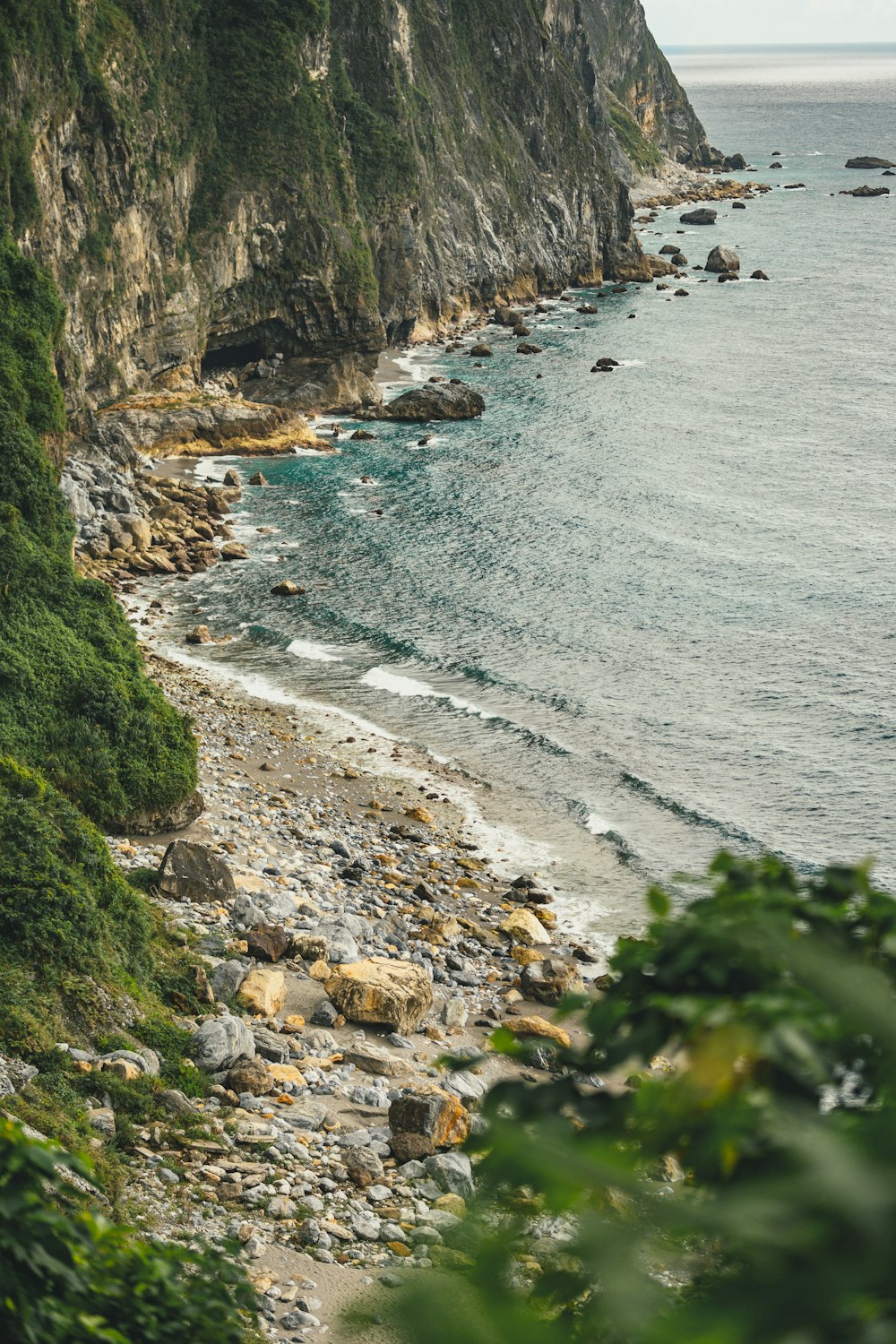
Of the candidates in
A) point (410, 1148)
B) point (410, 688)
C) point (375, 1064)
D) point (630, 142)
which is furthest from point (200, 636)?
point (630, 142)

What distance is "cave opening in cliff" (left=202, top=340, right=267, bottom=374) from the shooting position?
8025 centimetres

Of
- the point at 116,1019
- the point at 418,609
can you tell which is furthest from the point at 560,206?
the point at 116,1019

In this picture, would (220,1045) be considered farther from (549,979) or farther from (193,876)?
(549,979)

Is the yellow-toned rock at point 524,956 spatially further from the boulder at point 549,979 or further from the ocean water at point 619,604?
the ocean water at point 619,604

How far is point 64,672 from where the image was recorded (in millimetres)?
30750

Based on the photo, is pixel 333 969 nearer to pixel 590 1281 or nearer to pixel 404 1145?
pixel 404 1145

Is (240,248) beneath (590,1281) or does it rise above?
above

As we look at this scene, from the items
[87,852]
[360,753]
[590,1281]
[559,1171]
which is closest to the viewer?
[559,1171]

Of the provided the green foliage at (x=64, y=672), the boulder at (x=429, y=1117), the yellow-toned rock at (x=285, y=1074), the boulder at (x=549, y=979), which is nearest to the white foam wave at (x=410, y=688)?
the green foliage at (x=64, y=672)

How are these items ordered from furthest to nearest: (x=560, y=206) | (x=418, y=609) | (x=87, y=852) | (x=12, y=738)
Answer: (x=560, y=206), (x=418, y=609), (x=12, y=738), (x=87, y=852)

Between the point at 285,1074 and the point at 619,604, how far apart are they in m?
36.0

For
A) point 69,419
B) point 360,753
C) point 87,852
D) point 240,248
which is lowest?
point 360,753

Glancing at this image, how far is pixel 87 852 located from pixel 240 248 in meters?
64.4

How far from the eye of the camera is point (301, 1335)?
46.7 ft
